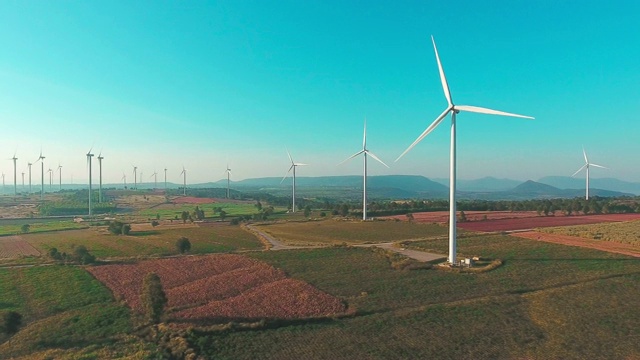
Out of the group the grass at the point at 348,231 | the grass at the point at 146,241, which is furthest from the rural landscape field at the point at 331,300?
the grass at the point at 348,231

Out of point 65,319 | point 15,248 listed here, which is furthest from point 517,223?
point 15,248

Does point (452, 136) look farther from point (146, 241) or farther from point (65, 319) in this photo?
point (146, 241)

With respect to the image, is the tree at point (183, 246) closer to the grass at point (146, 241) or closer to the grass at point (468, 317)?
the grass at point (146, 241)

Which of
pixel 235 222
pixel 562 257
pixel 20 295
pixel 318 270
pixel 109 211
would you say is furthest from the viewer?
pixel 109 211

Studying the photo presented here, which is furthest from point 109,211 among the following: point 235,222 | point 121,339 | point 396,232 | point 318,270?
point 121,339

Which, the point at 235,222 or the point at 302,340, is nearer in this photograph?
the point at 302,340

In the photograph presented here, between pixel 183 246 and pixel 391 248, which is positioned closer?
pixel 183 246

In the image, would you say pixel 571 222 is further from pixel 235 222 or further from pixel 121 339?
pixel 121 339

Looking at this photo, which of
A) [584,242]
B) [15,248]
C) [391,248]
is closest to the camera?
[584,242]
